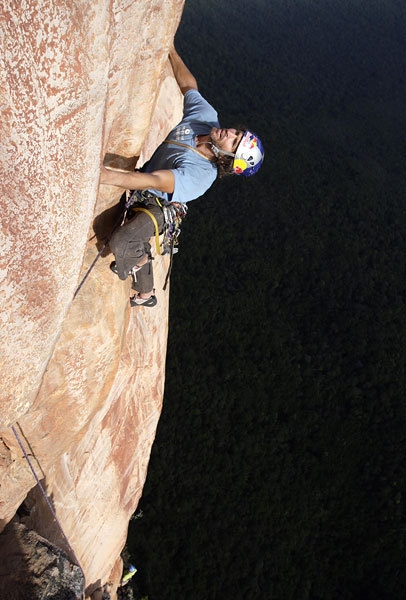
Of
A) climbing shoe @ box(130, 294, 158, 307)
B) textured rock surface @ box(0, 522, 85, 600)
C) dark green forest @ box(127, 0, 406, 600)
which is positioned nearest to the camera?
textured rock surface @ box(0, 522, 85, 600)

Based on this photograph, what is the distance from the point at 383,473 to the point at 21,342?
16257 mm

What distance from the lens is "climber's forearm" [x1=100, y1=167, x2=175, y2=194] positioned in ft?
9.80

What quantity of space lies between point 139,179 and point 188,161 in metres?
0.52

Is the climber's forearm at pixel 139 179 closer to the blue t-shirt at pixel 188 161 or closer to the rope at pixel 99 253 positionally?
the blue t-shirt at pixel 188 161

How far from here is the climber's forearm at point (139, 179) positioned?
2988 millimetres

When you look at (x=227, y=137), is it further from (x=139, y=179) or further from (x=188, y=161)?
(x=139, y=179)

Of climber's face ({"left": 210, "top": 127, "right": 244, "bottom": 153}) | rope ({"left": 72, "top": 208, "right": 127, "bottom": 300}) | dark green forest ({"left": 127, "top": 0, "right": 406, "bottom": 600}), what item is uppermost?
climber's face ({"left": 210, "top": 127, "right": 244, "bottom": 153})

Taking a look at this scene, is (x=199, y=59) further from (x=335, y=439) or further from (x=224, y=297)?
(x=335, y=439)

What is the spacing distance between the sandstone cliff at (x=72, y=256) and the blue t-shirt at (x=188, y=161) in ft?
0.70

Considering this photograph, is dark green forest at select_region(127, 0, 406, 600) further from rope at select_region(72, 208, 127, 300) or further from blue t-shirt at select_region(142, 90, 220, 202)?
blue t-shirt at select_region(142, 90, 220, 202)

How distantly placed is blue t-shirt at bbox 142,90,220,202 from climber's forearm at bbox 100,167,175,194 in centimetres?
6

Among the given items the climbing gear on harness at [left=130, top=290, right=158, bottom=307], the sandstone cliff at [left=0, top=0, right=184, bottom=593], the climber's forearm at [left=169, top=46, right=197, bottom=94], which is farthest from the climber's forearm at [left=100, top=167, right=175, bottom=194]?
the climbing gear on harness at [left=130, top=290, right=158, bottom=307]

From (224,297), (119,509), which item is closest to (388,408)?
(224,297)

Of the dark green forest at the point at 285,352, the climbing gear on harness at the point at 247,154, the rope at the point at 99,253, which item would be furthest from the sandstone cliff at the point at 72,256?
the dark green forest at the point at 285,352
